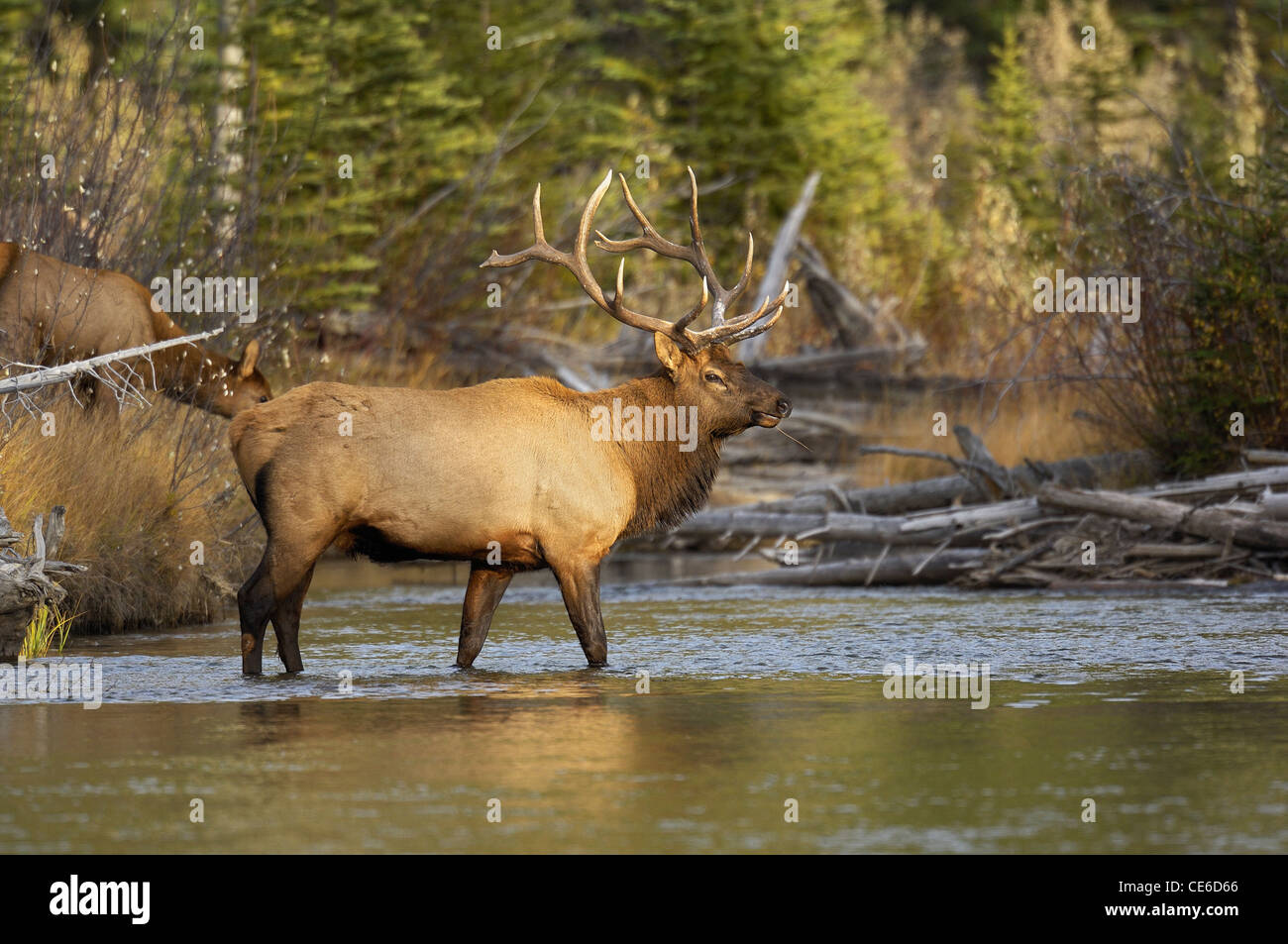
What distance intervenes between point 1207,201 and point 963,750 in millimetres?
10372

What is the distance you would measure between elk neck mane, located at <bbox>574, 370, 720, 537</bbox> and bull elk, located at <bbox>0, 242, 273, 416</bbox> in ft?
10.9

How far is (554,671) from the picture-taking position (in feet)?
34.7

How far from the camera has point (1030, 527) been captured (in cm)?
1551

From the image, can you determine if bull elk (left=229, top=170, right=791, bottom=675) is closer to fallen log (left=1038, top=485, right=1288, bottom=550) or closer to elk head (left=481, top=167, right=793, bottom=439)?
elk head (left=481, top=167, right=793, bottom=439)

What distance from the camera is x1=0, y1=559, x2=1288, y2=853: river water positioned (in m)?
6.47

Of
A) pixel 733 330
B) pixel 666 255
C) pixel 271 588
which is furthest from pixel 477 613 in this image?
pixel 666 255

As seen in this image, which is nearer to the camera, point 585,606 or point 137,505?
point 585,606

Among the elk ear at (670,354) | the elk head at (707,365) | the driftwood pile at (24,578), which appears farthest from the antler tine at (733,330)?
the driftwood pile at (24,578)

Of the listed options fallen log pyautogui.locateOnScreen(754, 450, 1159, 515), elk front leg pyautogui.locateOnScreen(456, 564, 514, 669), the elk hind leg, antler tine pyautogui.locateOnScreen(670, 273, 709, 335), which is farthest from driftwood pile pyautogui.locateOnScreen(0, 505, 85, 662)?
fallen log pyautogui.locateOnScreen(754, 450, 1159, 515)

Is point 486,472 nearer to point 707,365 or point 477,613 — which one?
point 477,613

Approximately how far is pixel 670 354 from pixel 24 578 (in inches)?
148
